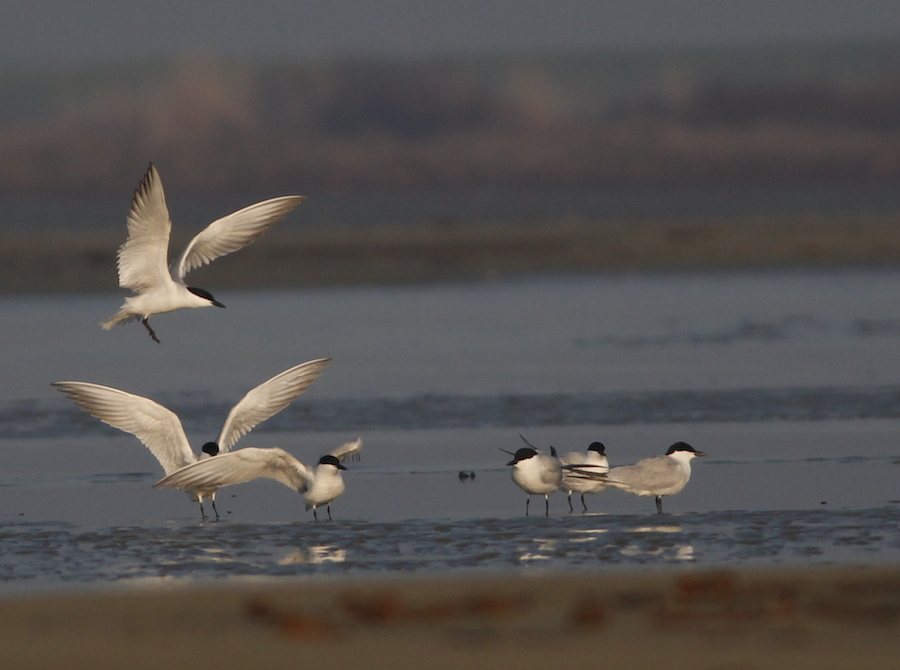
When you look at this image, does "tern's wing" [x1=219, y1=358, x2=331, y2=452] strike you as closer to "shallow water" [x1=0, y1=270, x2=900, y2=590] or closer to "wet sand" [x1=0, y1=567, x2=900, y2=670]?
"shallow water" [x1=0, y1=270, x2=900, y2=590]

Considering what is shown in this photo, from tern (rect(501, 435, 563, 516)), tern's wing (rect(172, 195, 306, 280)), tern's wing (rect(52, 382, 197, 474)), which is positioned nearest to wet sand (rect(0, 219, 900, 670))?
tern (rect(501, 435, 563, 516))

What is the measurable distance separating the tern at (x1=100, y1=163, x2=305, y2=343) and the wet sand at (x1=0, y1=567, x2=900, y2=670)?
14.3ft

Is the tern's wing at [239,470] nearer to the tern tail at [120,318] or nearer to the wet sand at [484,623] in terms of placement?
the wet sand at [484,623]

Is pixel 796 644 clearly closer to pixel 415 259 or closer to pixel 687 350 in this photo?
pixel 687 350

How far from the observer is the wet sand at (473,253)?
33.1m

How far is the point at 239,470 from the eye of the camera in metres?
10.5

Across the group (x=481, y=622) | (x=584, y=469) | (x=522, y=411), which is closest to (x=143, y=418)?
(x=584, y=469)

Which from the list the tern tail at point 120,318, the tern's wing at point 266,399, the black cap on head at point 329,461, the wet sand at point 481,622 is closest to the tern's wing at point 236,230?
the tern tail at point 120,318

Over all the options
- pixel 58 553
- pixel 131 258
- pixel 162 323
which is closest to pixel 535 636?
pixel 58 553

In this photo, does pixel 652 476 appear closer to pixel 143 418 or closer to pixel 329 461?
pixel 329 461

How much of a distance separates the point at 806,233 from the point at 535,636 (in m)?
33.7

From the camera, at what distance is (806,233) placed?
129ft

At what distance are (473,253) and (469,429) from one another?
75.1 feet

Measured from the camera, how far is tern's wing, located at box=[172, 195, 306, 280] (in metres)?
12.6
